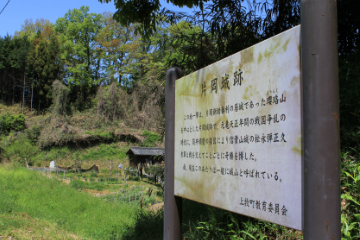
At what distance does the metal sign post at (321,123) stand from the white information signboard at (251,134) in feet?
0.19

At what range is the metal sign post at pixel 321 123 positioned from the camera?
1.09 meters

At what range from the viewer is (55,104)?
26.1m

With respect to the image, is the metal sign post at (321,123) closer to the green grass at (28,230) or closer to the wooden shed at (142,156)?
the green grass at (28,230)

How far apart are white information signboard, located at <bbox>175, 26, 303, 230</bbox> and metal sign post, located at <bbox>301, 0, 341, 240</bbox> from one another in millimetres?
58

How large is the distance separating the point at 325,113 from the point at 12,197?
30.5 feet

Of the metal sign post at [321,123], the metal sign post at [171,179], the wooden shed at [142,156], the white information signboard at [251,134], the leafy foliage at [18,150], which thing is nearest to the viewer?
the metal sign post at [321,123]

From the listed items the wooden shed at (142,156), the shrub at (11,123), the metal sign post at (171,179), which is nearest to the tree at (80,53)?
the shrub at (11,123)

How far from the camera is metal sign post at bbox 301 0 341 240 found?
1.09 meters

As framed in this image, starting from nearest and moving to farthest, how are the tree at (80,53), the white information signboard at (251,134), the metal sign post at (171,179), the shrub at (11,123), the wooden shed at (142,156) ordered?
the white information signboard at (251,134)
the metal sign post at (171,179)
the wooden shed at (142,156)
the shrub at (11,123)
the tree at (80,53)

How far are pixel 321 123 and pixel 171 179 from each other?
1417 millimetres

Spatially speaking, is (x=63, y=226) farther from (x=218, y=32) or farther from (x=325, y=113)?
(x=325, y=113)

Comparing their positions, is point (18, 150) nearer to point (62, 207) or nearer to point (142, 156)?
point (142, 156)

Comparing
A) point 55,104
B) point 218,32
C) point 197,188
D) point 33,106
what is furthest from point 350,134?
point 33,106

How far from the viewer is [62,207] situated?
7727 mm
